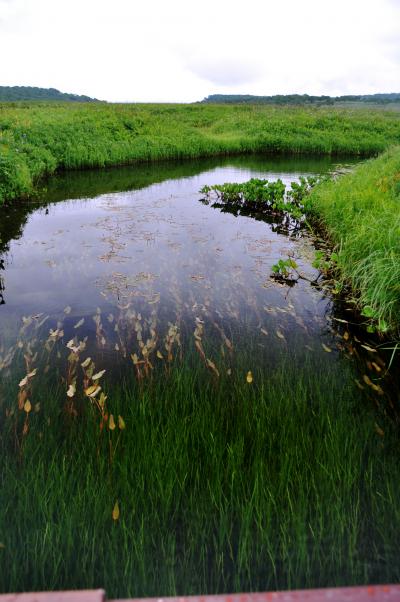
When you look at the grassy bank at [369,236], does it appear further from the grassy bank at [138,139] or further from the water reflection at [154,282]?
the grassy bank at [138,139]

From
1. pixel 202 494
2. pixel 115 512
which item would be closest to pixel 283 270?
pixel 202 494

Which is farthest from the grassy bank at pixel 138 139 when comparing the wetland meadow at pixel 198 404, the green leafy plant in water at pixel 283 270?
the green leafy plant in water at pixel 283 270

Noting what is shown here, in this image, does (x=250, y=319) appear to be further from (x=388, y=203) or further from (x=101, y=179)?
(x=101, y=179)

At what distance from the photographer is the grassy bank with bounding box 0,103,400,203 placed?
16.7 metres

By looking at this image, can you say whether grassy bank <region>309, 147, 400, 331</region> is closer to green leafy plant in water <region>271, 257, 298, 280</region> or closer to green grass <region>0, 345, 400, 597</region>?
green leafy plant in water <region>271, 257, 298, 280</region>

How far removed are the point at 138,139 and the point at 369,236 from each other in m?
19.4

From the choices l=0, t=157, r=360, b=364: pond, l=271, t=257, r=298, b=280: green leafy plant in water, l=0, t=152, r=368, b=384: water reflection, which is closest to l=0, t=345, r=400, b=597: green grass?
l=0, t=152, r=368, b=384: water reflection

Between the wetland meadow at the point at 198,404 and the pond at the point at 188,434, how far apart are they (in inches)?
0.7

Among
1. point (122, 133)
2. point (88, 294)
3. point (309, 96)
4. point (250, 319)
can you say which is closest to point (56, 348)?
point (88, 294)

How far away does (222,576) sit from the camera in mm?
2596

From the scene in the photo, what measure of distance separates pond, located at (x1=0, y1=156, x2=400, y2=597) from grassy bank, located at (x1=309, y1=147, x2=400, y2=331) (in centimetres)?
59

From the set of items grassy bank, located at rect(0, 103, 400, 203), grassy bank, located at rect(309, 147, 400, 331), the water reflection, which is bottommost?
the water reflection

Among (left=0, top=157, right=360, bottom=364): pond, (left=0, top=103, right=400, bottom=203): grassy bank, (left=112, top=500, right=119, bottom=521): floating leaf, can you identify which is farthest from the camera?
(left=0, top=103, right=400, bottom=203): grassy bank

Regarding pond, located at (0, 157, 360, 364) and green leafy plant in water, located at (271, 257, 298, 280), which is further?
green leafy plant in water, located at (271, 257, 298, 280)
